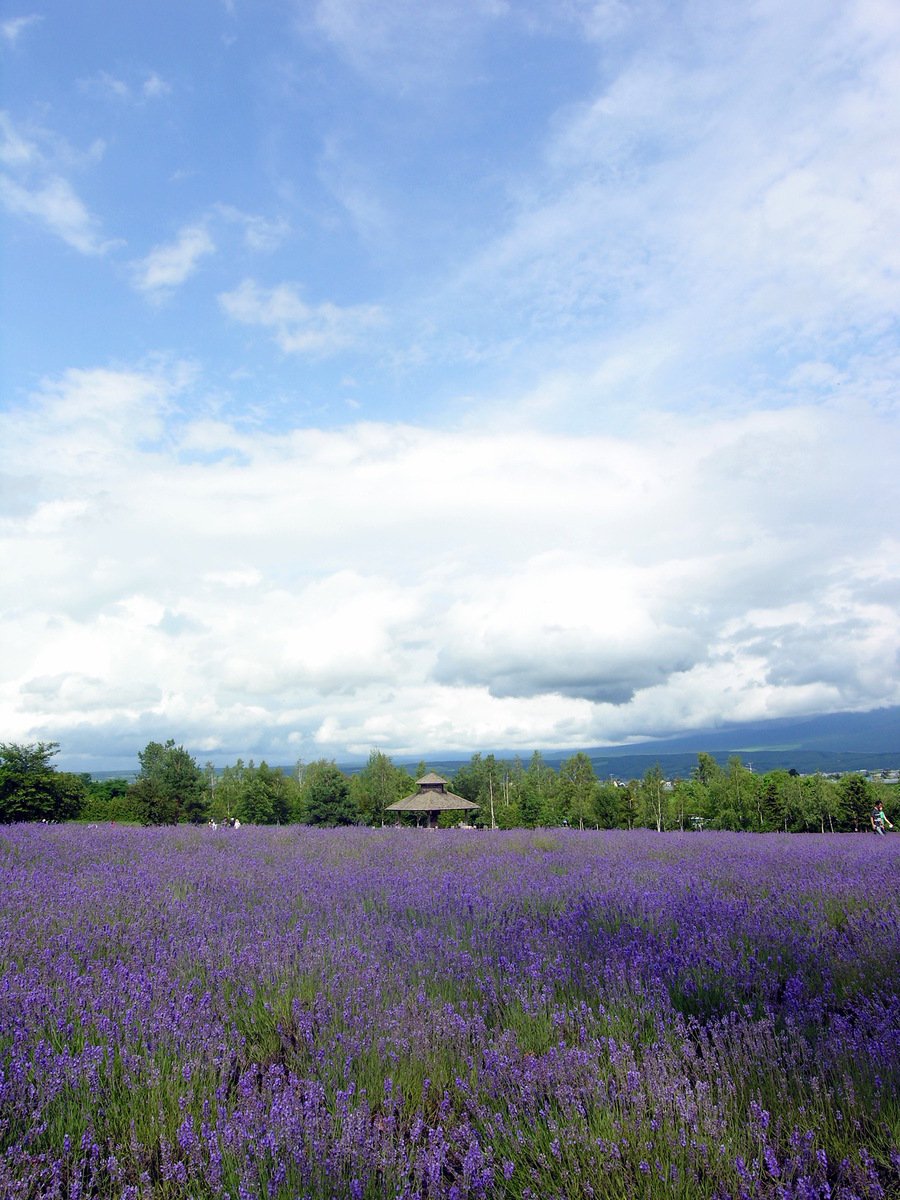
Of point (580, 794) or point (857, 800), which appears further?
point (580, 794)

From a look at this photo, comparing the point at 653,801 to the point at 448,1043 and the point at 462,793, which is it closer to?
the point at 462,793

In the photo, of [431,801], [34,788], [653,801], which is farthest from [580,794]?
[34,788]

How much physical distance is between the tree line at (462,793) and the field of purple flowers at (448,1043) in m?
17.4

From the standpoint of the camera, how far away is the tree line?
19812 millimetres

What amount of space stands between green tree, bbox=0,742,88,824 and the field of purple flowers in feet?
52.8

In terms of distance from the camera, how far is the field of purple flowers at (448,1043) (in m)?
1.92

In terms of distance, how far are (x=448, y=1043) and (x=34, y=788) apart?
1993cm

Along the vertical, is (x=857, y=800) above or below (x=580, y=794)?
above

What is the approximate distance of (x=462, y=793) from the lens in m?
61.9

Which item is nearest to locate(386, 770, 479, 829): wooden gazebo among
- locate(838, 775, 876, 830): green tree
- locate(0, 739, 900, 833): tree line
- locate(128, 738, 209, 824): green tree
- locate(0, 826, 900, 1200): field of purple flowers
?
locate(0, 739, 900, 833): tree line

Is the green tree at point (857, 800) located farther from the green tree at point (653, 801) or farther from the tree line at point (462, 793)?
the green tree at point (653, 801)

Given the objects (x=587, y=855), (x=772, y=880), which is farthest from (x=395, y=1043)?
(x=587, y=855)

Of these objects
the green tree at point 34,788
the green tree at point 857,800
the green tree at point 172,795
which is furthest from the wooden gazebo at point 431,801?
the green tree at point 857,800

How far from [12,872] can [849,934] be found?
220 inches
